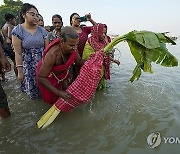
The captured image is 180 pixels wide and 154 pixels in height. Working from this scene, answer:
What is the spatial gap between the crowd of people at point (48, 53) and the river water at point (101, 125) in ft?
1.16

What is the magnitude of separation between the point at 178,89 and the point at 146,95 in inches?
41.3

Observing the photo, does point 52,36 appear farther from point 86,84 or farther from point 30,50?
point 86,84

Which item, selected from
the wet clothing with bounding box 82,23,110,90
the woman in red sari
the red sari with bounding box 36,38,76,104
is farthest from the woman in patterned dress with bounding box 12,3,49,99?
the wet clothing with bounding box 82,23,110,90

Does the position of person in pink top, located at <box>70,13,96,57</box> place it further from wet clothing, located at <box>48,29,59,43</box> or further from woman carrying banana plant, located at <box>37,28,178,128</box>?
woman carrying banana plant, located at <box>37,28,178,128</box>

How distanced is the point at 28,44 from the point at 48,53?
0.77m

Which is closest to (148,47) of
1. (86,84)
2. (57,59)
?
(86,84)

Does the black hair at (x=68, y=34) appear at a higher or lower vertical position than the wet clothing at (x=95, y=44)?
higher

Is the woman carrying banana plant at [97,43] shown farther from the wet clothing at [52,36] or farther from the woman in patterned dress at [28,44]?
the woman in patterned dress at [28,44]

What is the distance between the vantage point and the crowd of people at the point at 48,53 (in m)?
3.11

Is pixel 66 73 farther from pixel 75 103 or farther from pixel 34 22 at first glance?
pixel 34 22

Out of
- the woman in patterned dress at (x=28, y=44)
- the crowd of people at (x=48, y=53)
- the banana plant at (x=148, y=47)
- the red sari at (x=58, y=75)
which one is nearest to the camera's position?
the banana plant at (x=148, y=47)

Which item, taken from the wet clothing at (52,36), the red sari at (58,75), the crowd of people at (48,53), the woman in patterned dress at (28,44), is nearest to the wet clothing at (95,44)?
the crowd of people at (48,53)

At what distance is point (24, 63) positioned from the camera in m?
3.89

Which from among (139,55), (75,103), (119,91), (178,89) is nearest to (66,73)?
(75,103)
